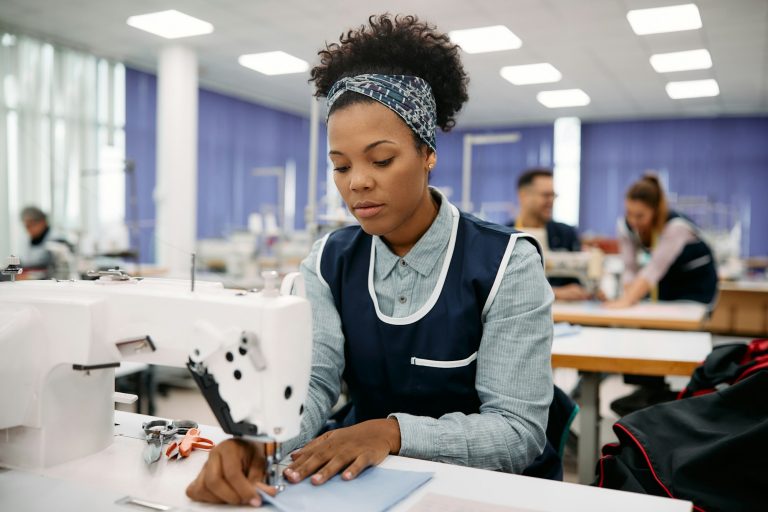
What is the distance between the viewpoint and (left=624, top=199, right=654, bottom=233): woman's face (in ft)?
11.0

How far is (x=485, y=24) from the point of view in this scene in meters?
5.43

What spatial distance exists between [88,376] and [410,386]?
0.53 m

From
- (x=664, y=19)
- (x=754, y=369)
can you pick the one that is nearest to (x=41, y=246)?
(x=754, y=369)

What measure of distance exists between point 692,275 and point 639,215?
42cm

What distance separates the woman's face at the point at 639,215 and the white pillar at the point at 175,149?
4193mm

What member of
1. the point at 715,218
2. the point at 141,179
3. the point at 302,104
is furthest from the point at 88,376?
the point at 715,218

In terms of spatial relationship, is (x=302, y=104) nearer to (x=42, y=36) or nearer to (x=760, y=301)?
(x=42, y=36)

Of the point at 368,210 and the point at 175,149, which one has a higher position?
the point at 175,149

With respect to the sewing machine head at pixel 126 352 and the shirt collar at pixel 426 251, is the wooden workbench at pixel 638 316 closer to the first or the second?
the shirt collar at pixel 426 251

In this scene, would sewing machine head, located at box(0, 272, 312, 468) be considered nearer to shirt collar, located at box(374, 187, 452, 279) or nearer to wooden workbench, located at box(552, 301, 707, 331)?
shirt collar, located at box(374, 187, 452, 279)

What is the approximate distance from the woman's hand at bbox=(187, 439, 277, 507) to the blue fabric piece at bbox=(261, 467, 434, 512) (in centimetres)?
2

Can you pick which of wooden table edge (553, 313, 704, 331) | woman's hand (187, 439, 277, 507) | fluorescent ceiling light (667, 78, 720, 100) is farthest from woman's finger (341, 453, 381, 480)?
fluorescent ceiling light (667, 78, 720, 100)

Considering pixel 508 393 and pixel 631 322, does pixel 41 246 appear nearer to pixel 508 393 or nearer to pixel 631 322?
pixel 631 322

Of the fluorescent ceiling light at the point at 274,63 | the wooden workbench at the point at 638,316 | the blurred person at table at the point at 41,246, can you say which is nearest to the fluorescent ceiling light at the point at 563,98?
the fluorescent ceiling light at the point at 274,63
